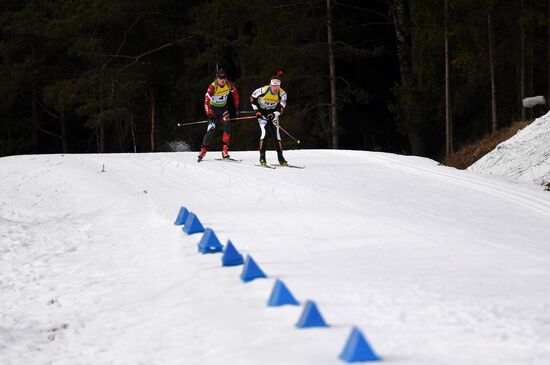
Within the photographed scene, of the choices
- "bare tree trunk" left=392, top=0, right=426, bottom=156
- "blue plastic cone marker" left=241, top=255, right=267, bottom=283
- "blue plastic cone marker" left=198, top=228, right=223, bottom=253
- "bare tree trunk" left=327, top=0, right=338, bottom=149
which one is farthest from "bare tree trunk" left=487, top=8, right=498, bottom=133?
"blue plastic cone marker" left=241, top=255, right=267, bottom=283

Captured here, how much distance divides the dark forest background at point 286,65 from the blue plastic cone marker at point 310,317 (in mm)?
24510

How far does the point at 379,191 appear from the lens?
1420cm

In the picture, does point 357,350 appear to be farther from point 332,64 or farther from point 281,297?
point 332,64

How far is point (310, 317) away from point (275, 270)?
198 cm

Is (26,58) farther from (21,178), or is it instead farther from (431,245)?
(431,245)

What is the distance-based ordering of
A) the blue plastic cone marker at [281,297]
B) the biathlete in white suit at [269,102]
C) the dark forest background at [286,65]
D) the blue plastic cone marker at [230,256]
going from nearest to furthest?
1. the blue plastic cone marker at [281,297]
2. the blue plastic cone marker at [230,256]
3. the biathlete in white suit at [269,102]
4. the dark forest background at [286,65]

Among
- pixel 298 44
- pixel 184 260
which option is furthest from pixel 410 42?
pixel 184 260

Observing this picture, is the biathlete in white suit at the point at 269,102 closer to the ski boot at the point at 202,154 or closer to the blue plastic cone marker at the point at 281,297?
the ski boot at the point at 202,154

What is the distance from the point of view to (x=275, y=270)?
764 cm

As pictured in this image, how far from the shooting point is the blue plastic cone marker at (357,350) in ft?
16.2

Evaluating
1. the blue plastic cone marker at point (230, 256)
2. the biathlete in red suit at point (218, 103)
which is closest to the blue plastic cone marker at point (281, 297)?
the blue plastic cone marker at point (230, 256)

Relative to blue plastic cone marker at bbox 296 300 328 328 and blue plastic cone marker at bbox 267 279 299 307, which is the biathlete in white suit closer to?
blue plastic cone marker at bbox 267 279 299 307

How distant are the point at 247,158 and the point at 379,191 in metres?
6.10

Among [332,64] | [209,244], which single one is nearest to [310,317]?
[209,244]
